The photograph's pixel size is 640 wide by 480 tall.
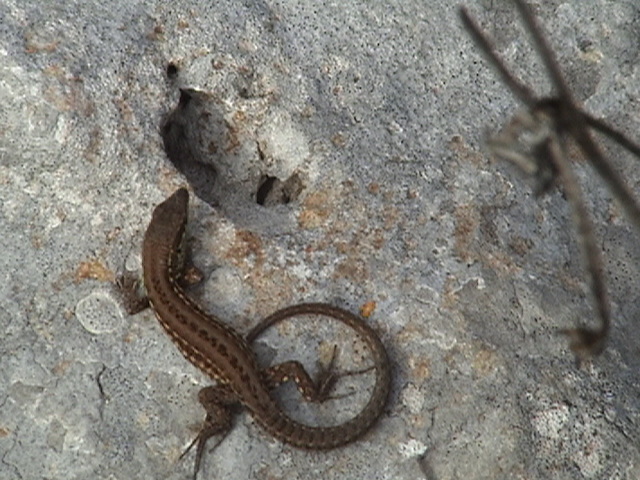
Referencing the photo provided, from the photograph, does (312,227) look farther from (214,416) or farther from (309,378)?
(214,416)

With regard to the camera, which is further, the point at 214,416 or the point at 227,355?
the point at 227,355

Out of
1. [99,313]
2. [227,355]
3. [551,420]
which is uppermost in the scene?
[551,420]

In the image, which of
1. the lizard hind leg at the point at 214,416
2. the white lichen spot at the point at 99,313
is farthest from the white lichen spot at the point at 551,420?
the white lichen spot at the point at 99,313

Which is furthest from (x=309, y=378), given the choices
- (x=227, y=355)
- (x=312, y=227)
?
(x=312, y=227)

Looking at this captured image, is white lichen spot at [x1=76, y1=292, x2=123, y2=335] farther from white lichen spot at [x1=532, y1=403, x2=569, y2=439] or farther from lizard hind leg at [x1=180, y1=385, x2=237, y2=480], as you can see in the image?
white lichen spot at [x1=532, y1=403, x2=569, y2=439]

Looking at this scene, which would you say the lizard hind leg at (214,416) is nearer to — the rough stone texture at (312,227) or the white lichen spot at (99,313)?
the rough stone texture at (312,227)

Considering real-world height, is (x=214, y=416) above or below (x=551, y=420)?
below

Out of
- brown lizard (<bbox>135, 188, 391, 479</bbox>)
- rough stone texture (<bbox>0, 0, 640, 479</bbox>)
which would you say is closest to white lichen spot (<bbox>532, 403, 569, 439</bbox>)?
rough stone texture (<bbox>0, 0, 640, 479</bbox>)

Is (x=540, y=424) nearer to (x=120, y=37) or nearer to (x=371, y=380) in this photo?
(x=371, y=380)
